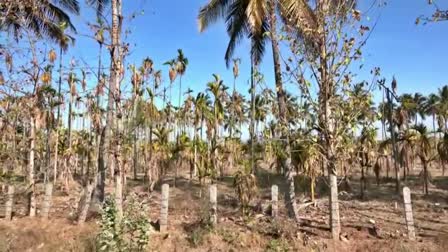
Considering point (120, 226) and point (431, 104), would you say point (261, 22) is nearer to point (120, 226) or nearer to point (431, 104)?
point (120, 226)

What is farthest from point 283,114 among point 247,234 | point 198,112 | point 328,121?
point 198,112

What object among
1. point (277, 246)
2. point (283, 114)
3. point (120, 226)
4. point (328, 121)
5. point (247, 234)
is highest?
point (283, 114)

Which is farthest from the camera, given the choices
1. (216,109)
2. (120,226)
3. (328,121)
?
(216,109)

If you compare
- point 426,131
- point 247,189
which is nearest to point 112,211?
point 247,189

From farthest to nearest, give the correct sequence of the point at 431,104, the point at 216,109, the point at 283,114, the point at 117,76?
the point at 431,104
the point at 216,109
the point at 283,114
the point at 117,76

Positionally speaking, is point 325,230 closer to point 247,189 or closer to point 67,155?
point 247,189

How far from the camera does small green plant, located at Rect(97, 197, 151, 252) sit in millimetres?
6930

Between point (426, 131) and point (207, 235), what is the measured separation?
18.6m

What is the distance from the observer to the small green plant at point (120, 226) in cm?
693

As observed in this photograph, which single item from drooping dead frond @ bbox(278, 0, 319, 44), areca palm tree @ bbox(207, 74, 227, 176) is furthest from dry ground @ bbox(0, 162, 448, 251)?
areca palm tree @ bbox(207, 74, 227, 176)

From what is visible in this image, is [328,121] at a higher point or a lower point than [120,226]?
higher

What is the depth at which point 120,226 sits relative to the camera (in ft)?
23.3

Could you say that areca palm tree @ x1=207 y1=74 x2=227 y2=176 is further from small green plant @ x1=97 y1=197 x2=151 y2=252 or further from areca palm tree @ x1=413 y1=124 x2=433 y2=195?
small green plant @ x1=97 y1=197 x2=151 y2=252

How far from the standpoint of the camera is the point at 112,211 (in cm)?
704
